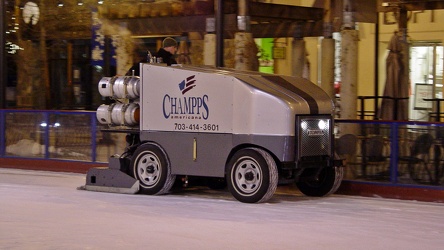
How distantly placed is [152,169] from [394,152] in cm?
344

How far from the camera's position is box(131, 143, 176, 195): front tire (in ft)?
40.1

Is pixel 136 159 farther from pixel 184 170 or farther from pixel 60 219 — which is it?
pixel 60 219

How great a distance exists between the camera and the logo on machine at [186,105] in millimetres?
11805

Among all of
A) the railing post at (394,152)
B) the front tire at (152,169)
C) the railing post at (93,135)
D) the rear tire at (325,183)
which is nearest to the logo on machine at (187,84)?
the front tire at (152,169)

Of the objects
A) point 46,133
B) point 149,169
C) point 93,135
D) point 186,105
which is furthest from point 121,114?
point 46,133

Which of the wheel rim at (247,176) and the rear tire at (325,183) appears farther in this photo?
the rear tire at (325,183)

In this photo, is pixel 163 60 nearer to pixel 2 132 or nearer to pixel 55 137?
pixel 55 137

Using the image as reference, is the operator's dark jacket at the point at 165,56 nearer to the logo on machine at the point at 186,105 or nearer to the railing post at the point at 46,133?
the logo on machine at the point at 186,105

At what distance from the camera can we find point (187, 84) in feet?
39.0

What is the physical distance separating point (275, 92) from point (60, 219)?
3255 millimetres

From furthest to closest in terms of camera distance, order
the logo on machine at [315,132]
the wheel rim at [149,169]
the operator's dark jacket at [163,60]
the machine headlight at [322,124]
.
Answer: the operator's dark jacket at [163,60]
the wheel rim at [149,169]
the machine headlight at [322,124]
the logo on machine at [315,132]

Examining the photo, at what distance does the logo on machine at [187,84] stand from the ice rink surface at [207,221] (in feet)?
5.00

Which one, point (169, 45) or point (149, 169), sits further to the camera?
point (169, 45)

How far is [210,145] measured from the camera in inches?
465
